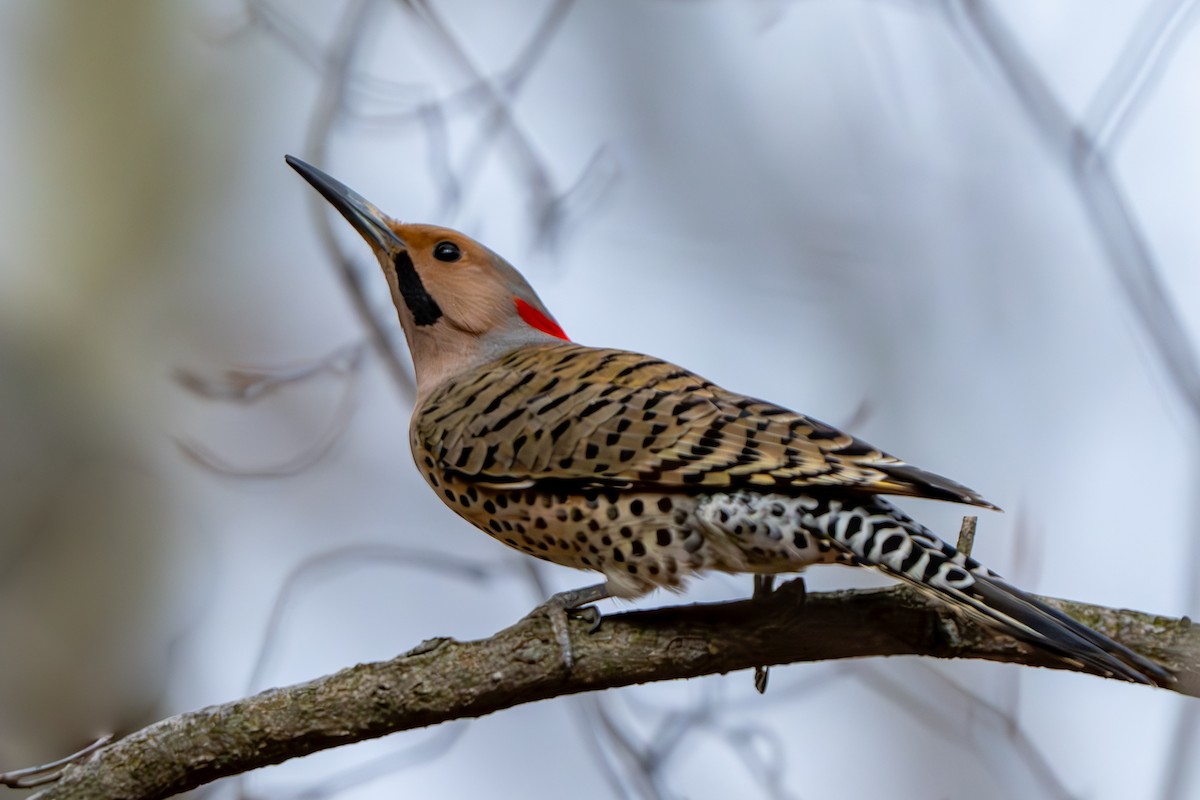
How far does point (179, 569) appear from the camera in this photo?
16.3 ft

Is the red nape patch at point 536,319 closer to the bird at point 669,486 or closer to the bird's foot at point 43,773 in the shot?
the bird at point 669,486

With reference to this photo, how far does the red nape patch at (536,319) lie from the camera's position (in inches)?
138

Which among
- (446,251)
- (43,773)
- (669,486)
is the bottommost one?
(43,773)

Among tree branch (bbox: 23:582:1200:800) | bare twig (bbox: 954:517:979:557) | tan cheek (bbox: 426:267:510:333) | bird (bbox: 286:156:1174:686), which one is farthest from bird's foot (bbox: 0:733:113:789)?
bare twig (bbox: 954:517:979:557)

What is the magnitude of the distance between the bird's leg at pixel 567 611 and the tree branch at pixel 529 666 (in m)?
0.02

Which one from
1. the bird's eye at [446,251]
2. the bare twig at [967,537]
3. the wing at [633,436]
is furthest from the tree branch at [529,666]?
the bird's eye at [446,251]

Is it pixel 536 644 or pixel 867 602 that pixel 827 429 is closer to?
pixel 867 602

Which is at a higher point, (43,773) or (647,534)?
(647,534)

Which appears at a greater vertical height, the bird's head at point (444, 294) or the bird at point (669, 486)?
the bird's head at point (444, 294)

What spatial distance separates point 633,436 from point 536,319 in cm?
94

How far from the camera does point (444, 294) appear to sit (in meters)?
3.40

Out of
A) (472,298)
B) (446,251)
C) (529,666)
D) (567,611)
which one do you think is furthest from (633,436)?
(446,251)

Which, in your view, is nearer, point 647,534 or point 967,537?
point 967,537

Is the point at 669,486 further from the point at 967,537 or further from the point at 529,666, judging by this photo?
the point at 967,537
